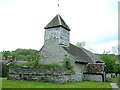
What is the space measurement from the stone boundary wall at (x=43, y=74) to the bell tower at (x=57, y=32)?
6083 mm

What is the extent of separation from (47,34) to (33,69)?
25.8ft

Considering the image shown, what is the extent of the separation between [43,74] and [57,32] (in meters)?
8.46

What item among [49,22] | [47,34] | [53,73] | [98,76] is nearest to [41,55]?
[47,34]

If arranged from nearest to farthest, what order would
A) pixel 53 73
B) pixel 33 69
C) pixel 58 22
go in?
pixel 53 73
pixel 33 69
pixel 58 22

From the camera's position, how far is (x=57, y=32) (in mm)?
28797

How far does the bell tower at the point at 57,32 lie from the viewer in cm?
2862

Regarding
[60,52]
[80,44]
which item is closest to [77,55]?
[60,52]

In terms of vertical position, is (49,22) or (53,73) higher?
(49,22)

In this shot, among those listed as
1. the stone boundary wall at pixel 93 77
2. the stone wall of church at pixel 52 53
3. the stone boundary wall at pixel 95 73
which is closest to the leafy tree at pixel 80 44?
the stone boundary wall at pixel 95 73

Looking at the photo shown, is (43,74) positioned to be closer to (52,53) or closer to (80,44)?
(52,53)

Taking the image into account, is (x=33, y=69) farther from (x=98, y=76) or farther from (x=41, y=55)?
(x=98, y=76)

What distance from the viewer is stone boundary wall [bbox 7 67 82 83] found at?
22.3 metres

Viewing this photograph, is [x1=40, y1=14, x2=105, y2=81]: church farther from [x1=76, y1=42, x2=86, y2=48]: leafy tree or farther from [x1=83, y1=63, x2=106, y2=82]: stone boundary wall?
[x1=76, y1=42, x2=86, y2=48]: leafy tree

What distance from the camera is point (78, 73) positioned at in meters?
27.9
